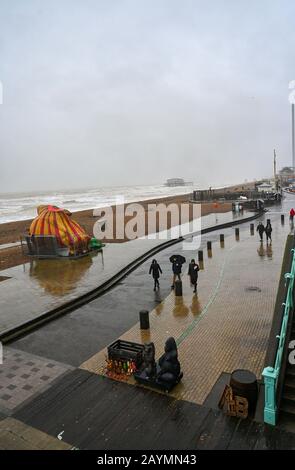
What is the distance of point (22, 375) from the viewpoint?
Answer: 8.38 m

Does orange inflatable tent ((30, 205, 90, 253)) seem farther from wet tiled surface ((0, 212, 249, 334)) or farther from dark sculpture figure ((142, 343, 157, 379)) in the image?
dark sculpture figure ((142, 343, 157, 379))

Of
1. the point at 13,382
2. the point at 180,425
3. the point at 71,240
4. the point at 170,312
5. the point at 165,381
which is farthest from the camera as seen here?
the point at 71,240

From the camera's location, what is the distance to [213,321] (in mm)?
10695

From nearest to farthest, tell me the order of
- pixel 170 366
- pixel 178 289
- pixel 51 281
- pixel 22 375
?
pixel 170 366 → pixel 22 375 → pixel 178 289 → pixel 51 281

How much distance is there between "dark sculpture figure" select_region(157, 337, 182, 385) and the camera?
7.25 m

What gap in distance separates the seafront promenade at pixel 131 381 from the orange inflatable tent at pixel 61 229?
719 cm

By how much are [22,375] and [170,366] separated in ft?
12.8

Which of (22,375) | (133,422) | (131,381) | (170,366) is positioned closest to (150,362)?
(170,366)

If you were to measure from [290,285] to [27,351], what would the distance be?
24.6 ft

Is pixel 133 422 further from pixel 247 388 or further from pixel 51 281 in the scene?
pixel 51 281

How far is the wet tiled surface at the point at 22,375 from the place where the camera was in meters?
7.46

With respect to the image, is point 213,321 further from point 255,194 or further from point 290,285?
point 255,194

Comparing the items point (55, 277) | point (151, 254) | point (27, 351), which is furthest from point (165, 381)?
point (151, 254)

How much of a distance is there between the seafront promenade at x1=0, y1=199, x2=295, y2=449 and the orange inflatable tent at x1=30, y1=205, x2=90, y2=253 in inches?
283
